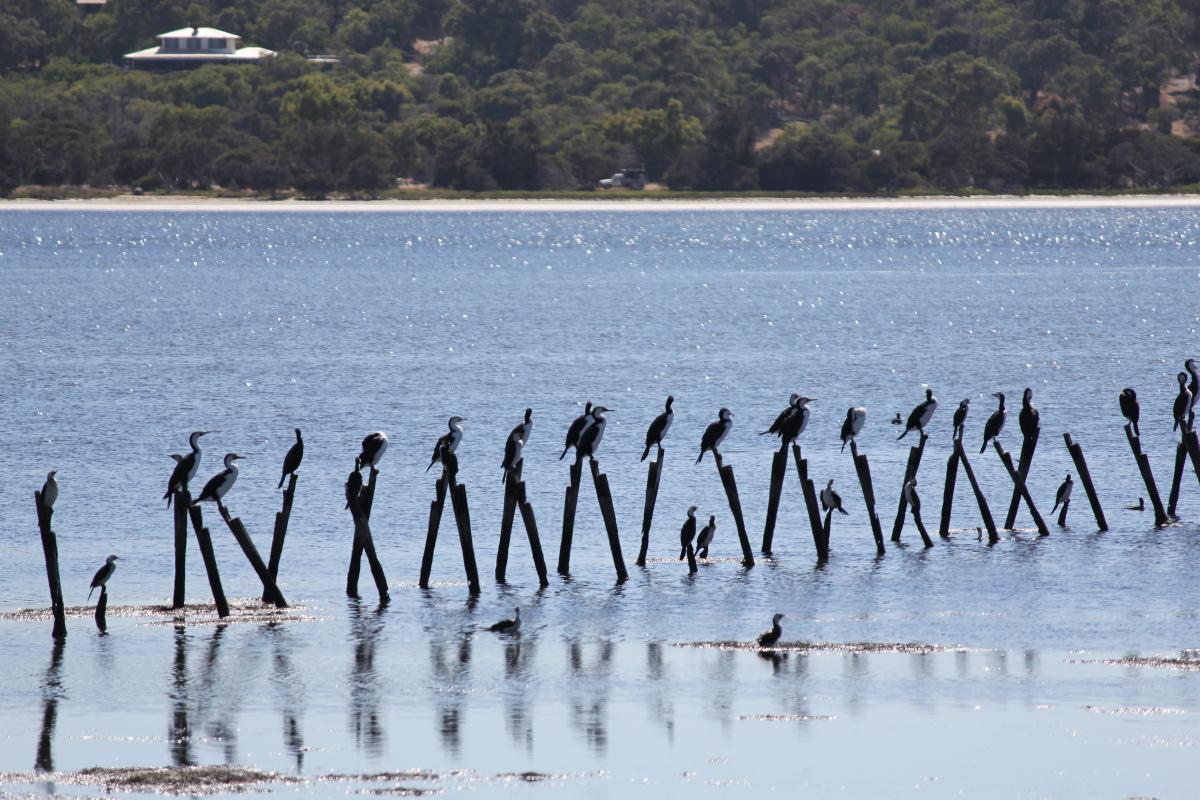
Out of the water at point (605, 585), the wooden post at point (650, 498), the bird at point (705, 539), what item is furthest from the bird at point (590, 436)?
the bird at point (705, 539)

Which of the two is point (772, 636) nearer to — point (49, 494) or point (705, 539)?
point (705, 539)

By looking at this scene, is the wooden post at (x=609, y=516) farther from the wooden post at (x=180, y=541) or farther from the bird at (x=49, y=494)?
the bird at (x=49, y=494)

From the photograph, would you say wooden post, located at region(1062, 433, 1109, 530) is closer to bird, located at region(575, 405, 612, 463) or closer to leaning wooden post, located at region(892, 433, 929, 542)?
leaning wooden post, located at region(892, 433, 929, 542)

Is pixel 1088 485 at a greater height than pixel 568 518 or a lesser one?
lesser

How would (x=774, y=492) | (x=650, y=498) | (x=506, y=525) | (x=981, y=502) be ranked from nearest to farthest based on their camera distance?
(x=506, y=525) → (x=650, y=498) → (x=774, y=492) → (x=981, y=502)

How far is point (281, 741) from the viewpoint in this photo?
18047 millimetres

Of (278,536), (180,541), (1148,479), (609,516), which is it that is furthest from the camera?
(1148,479)

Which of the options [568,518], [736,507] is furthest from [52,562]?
[736,507]

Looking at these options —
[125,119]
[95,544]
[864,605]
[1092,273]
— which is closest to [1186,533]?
[864,605]

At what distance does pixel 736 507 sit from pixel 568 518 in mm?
2290

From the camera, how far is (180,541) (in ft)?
75.7

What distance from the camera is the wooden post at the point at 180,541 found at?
22828 millimetres

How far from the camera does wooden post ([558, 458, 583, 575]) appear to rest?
24766 mm

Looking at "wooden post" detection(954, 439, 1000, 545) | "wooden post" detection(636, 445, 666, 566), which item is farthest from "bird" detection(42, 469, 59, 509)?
"wooden post" detection(954, 439, 1000, 545)
